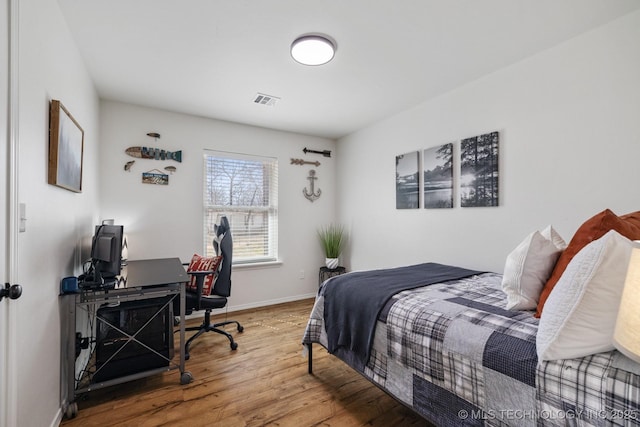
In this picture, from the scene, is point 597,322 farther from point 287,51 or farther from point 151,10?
point 151,10

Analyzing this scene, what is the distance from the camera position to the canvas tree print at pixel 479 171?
2.57m

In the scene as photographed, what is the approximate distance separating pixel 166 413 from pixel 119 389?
552mm

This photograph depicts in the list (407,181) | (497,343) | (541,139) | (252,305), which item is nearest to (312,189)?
(407,181)

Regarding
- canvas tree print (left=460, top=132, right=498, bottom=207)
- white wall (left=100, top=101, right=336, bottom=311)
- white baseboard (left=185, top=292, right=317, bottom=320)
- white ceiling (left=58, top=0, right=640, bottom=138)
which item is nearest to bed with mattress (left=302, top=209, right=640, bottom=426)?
canvas tree print (left=460, top=132, right=498, bottom=207)

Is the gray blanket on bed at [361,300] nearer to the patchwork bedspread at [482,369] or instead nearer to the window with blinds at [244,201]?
the patchwork bedspread at [482,369]

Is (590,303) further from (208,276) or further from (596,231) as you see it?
(208,276)

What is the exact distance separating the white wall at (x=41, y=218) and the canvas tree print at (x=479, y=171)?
10.2 feet

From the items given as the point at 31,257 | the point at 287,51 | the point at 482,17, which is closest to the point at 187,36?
the point at 287,51

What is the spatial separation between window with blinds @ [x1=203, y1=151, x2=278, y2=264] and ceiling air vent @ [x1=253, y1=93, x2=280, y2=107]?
3.09 feet

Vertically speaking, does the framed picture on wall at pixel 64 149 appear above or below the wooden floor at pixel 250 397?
above

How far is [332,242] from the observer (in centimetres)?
435

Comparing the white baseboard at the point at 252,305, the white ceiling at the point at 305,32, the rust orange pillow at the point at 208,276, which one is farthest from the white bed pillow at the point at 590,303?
the white baseboard at the point at 252,305

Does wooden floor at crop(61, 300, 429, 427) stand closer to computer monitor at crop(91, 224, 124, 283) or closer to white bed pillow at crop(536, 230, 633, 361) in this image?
computer monitor at crop(91, 224, 124, 283)

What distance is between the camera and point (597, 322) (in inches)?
38.4
